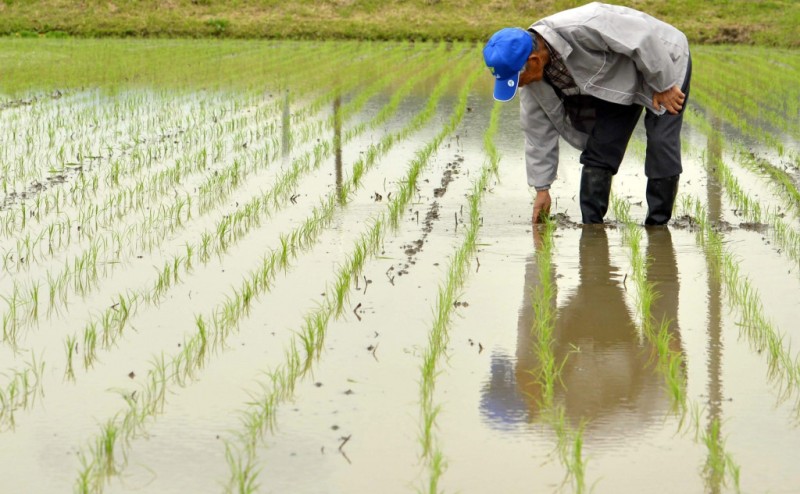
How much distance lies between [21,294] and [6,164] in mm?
2904

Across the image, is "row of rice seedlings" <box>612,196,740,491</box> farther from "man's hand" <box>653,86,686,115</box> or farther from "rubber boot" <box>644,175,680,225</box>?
"man's hand" <box>653,86,686,115</box>

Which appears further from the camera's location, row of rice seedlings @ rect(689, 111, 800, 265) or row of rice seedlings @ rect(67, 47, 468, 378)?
row of rice seedlings @ rect(689, 111, 800, 265)

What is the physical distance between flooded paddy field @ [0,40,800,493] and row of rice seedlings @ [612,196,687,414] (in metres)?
0.01

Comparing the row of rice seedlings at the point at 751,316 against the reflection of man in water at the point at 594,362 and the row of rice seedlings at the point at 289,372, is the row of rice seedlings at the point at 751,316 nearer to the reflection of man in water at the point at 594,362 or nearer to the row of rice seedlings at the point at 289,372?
the reflection of man in water at the point at 594,362

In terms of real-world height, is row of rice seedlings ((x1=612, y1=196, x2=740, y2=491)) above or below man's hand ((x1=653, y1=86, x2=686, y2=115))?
below

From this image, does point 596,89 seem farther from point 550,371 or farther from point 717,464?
point 717,464

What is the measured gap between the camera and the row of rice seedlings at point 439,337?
2449 mm

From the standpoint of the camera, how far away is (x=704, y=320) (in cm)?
352

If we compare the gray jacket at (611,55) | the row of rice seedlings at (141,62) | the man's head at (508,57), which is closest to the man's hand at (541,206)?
the gray jacket at (611,55)

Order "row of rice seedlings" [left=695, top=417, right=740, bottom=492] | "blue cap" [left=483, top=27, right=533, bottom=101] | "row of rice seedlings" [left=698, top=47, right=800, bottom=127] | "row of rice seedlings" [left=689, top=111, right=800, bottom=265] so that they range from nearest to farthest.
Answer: "row of rice seedlings" [left=695, top=417, right=740, bottom=492], "blue cap" [left=483, top=27, right=533, bottom=101], "row of rice seedlings" [left=689, top=111, right=800, bottom=265], "row of rice seedlings" [left=698, top=47, right=800, bottom=127]

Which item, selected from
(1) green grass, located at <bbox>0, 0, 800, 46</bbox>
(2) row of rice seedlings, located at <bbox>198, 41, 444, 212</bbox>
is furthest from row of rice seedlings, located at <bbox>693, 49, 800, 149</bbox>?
(1) green grass, located at <bbox>0, 0, 800, 46</bbox>

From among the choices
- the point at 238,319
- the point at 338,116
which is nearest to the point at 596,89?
the point at 238,319

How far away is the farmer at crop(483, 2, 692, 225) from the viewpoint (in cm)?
432

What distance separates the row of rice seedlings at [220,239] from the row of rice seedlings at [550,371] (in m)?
0.97
